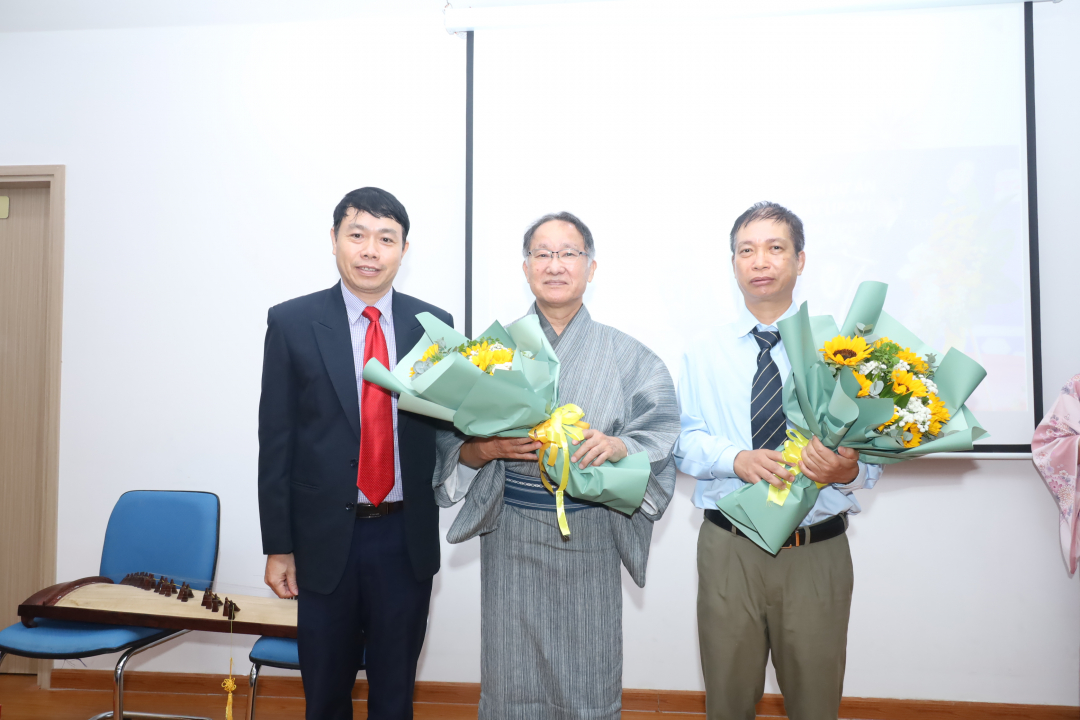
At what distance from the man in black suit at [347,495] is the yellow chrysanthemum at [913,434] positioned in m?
1.16

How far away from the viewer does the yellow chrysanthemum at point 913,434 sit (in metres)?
1.28

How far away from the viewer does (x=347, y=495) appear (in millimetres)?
1556

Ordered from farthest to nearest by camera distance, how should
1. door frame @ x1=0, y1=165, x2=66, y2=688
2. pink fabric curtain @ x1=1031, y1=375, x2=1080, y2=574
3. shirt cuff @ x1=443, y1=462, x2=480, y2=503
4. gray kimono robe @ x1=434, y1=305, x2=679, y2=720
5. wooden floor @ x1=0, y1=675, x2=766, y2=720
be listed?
door frame @ x1=0, y1=165, x2=66, y2=688
wooden floor @ x1=0, y1=675, x2=766, y2=720
pink fabric curtain @ x1=1031, y1=375, x2=1080, y2=574
shirt cuff @ x1=443, y1=462, x2=480, y2=503
gray kimono robe @ x1=434, y1=305, x2=679, y2=720

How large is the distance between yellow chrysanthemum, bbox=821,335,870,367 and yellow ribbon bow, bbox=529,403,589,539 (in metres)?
0.58

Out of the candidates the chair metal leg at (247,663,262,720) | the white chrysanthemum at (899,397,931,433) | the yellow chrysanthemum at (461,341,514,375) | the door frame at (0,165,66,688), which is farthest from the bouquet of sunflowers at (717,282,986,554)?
the door frame at (0,165,66,688)

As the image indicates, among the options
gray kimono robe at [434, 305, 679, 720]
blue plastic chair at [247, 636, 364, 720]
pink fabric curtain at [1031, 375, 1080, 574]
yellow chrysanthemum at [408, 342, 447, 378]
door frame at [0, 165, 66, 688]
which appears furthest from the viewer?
door frame at [0, 165, 66, 688]

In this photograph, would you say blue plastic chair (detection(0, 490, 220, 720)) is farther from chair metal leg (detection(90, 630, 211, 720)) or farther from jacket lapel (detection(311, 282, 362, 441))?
jacket lapel (detection(311, 282, 362, 441))

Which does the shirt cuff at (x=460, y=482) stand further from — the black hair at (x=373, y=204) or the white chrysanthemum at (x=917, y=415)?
the white chrysanthemum at (x=917, y=415)

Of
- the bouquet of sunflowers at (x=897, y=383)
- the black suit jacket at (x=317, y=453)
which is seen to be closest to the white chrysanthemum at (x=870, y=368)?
the bouquet of sunflowers at (x=897, y=383)

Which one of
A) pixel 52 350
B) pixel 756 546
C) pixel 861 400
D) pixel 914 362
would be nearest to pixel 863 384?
pixel 861 400

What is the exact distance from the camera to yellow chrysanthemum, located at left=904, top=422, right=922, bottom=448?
1284 millimetres

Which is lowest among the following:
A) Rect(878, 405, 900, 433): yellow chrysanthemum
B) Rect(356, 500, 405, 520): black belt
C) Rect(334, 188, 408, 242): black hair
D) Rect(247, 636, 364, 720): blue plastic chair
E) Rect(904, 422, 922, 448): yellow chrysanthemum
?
Rect(247, 636, 364, 720): blue plastic chair

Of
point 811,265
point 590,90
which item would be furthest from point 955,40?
A: point 590,90

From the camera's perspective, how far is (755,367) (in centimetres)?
166
